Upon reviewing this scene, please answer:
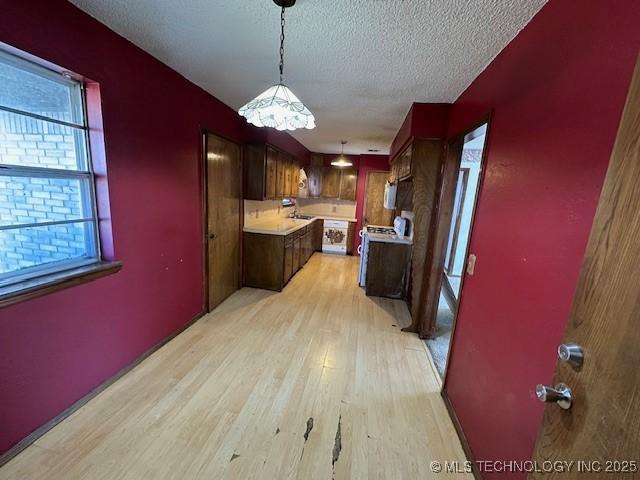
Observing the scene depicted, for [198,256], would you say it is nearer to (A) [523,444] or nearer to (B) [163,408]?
(B) [163,408]

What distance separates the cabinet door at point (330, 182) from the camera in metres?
6.27

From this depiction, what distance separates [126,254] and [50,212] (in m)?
0.50

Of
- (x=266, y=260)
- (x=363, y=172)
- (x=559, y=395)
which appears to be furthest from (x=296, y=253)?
(x=559, y=395)

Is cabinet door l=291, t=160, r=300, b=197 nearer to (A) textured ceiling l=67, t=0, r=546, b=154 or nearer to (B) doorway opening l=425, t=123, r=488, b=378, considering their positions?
(A) textured ceiling l=67, t=0, r=546, b=154

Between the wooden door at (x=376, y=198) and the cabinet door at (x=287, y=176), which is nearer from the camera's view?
the cabinet door at (x=287, y=176)

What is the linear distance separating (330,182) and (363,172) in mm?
798

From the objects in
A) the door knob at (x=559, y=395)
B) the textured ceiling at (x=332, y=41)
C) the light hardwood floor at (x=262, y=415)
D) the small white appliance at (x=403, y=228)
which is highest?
the textured ceiling at (x=332, y=41)

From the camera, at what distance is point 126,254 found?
1.95 meters

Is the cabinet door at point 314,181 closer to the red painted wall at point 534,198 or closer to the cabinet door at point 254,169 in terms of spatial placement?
the cabinet door at point 254,169

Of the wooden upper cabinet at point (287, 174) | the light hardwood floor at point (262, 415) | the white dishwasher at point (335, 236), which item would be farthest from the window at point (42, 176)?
the white dishwasher at point (335, 236)

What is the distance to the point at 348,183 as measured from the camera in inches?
246

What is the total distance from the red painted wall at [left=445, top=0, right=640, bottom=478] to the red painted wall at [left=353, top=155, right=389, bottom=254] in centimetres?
438

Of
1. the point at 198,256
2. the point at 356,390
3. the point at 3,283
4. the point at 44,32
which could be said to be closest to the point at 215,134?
the point at 198,256

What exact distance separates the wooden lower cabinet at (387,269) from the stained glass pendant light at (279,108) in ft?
8.51
